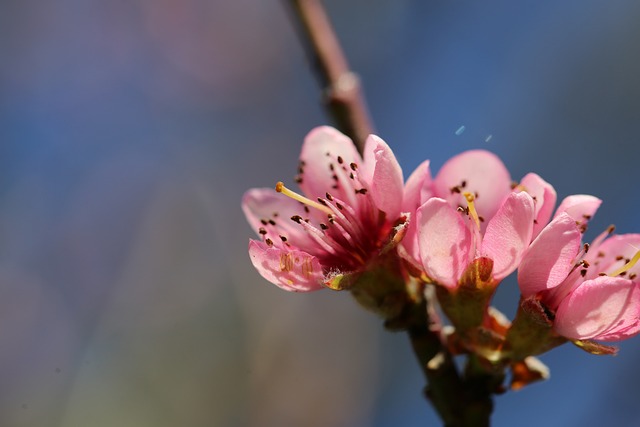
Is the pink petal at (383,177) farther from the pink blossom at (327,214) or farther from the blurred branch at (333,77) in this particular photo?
the blurred branch at (333,77)

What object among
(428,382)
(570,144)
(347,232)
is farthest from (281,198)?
(570,144)

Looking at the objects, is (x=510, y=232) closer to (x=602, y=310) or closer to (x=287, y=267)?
(x=602, y=310)

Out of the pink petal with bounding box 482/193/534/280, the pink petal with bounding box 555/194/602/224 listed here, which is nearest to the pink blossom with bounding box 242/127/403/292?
the pink petal with bounding box 482/193/534/280

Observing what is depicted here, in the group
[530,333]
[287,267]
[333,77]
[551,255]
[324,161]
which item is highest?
[333,77]

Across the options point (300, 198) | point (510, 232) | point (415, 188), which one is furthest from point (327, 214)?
point (510, 232)

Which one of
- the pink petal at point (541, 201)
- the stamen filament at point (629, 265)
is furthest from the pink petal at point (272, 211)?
the stamen filament at point (629, 265)
